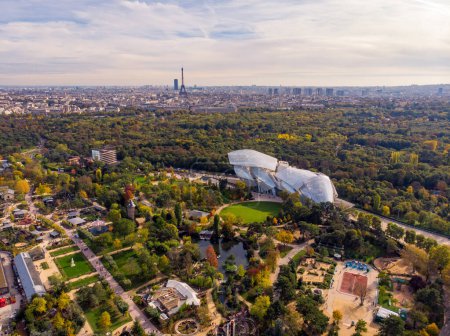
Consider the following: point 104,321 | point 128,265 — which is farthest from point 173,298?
point 128,265

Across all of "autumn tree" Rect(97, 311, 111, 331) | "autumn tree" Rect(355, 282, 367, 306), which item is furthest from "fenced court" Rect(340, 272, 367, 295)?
"autumn tree" Rect(97, 311, 111, 331)

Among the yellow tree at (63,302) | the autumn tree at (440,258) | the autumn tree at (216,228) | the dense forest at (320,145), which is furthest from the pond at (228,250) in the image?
the dense forest at (320,145)

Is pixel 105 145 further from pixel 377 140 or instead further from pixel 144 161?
pixel 377 140

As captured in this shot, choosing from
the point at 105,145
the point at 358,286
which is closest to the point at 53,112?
the point at 105,145

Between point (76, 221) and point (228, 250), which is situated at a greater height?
point (76, 221)

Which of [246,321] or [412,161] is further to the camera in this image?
[412,161]

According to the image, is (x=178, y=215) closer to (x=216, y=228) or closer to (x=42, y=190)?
(x=216, y=228)

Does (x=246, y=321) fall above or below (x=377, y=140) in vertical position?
below

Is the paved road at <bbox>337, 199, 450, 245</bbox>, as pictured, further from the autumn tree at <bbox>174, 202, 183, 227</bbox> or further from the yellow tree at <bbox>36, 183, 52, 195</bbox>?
the yellow tree at <bbox>36, 183, 52, 195</bbox>
